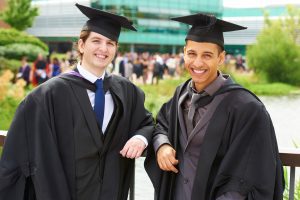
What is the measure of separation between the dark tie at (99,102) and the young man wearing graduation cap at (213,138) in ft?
1.22

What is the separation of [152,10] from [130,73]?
40787 mm

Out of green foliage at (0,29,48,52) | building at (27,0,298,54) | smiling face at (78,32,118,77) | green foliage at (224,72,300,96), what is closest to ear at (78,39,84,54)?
smiling face at (78,32,118,77)

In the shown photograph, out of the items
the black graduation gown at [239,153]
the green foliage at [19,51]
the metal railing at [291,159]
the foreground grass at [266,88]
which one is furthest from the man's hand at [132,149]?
the foreground grass at [266,88]

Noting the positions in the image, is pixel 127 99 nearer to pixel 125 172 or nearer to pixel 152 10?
pixel 125 172

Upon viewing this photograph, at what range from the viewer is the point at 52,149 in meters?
2.76

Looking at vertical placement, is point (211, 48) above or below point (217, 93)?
above

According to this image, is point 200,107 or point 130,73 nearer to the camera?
point 200,107

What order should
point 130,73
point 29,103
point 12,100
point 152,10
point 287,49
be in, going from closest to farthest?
point 29,103, point 12,100, point 130,73, point 287,49, point 152,10

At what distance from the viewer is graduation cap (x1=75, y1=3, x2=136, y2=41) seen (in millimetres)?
2979

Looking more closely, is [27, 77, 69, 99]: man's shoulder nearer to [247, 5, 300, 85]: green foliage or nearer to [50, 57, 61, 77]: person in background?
[50, 57, 61, 77]: person in background

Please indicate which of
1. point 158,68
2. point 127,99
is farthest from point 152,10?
point 127,99

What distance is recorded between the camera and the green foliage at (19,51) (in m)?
23.0

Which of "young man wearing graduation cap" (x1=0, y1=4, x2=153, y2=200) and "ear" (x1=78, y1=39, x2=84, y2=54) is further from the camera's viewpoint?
"ear" (x1=78, y1=39, x2=84, y2=54)

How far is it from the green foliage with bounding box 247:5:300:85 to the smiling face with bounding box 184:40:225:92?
28.7 meters
